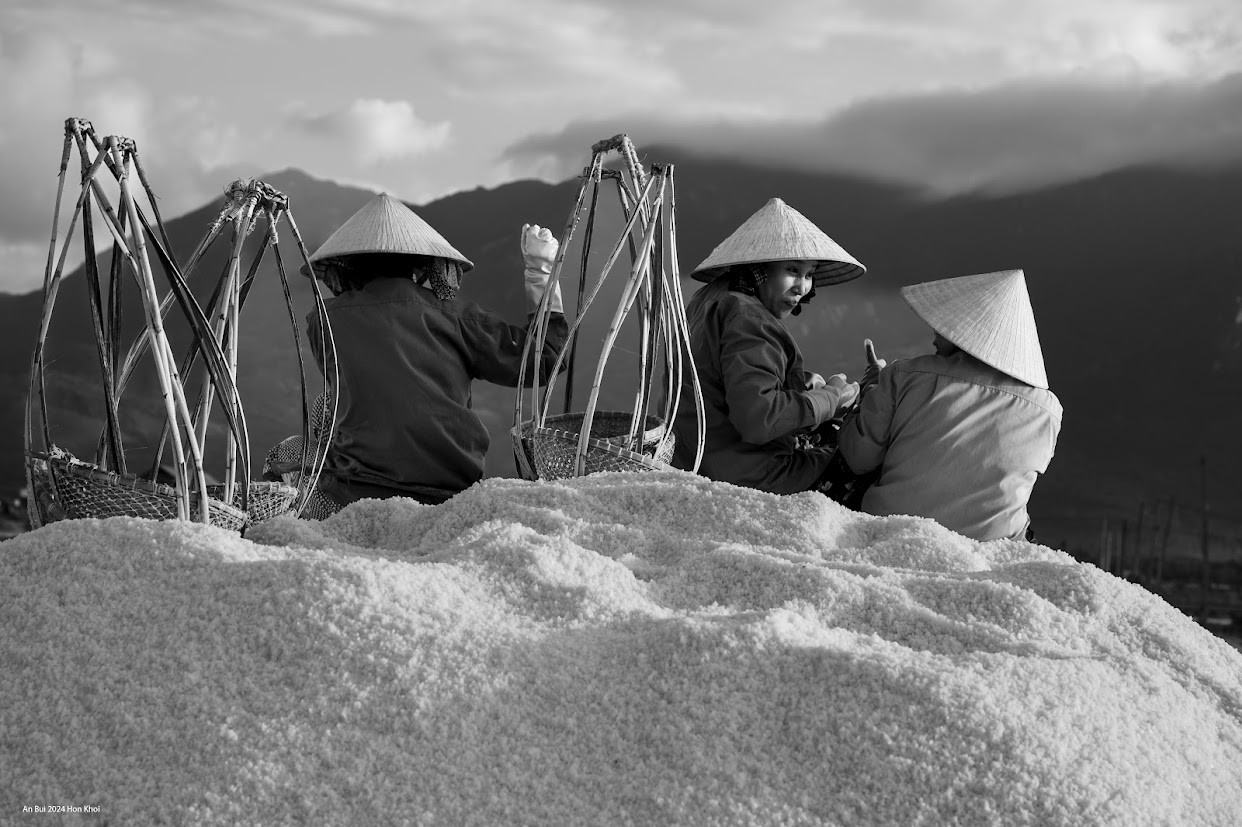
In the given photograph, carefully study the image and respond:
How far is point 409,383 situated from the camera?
10.2 ft

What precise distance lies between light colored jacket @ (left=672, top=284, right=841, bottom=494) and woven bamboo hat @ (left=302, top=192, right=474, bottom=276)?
0.70m

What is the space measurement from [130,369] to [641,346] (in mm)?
1090

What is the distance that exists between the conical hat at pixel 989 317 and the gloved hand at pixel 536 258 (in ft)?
2.87

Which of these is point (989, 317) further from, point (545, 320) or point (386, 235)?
point (386, 235)

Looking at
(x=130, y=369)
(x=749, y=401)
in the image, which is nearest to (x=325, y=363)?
(x=130, y=369)

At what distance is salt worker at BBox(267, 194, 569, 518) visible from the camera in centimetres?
309

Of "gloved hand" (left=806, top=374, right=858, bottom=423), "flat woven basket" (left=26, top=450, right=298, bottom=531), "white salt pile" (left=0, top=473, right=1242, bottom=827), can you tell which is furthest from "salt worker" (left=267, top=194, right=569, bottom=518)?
"white salt pile" (left=0, top=473, right=1242, bottom=827)

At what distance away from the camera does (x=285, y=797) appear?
1408 millimetres

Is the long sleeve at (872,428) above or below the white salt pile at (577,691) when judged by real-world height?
above

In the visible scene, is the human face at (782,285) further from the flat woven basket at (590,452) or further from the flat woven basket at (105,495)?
the flat woven basket at (105,495)

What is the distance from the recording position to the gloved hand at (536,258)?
9.84ft

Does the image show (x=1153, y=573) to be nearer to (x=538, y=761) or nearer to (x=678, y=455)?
(x=678, y=455)

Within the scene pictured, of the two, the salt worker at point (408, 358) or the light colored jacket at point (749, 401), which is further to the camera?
the salt worker at point (408, 358)

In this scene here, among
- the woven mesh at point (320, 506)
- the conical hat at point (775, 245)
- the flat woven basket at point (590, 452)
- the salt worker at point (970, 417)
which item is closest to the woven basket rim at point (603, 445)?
the flat woven basket at point (590, 452)
